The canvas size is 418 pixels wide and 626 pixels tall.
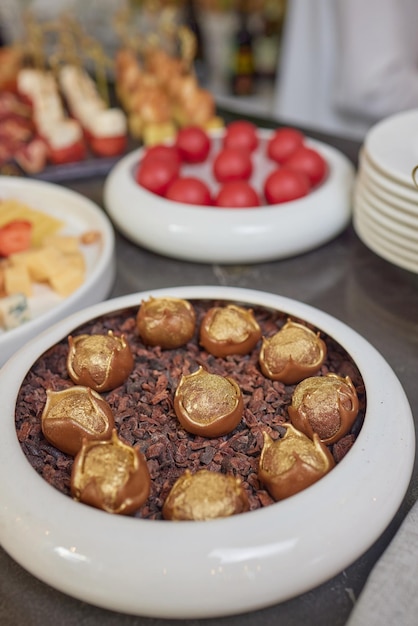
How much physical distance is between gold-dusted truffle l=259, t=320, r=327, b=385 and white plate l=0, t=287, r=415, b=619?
0.16 m

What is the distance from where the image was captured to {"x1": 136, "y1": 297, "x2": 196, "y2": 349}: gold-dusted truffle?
89cm

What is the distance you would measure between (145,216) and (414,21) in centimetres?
162

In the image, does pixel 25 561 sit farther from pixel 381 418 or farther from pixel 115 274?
pixel 115 274

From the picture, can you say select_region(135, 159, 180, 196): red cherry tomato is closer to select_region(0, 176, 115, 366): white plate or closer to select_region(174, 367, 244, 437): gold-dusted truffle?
select_region(0, 176, 115, 366): white plate

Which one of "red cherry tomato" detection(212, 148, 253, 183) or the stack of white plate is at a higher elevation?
the stack of white plate

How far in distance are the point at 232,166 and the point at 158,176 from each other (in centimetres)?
16

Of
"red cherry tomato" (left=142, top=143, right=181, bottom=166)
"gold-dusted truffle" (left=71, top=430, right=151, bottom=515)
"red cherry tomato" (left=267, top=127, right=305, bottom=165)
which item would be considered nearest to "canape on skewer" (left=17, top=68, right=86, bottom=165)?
"red cherry tomato" (left=142, top=143, right=181, bottom=166)

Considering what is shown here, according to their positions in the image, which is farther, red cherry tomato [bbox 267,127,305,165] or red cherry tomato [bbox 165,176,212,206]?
red cherry tomato [bbox 267,127,305,165]

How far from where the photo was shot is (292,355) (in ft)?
2.71

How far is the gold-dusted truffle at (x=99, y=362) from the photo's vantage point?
0.82 meters

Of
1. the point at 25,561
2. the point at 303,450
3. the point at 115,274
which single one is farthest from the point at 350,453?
the point at 115,274

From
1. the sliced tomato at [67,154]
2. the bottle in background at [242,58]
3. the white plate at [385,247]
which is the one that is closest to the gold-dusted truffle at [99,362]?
the white plate at [385,247]

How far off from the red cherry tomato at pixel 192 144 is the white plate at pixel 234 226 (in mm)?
204

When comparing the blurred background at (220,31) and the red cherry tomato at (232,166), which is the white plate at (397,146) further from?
the blurred background at (220,31)
